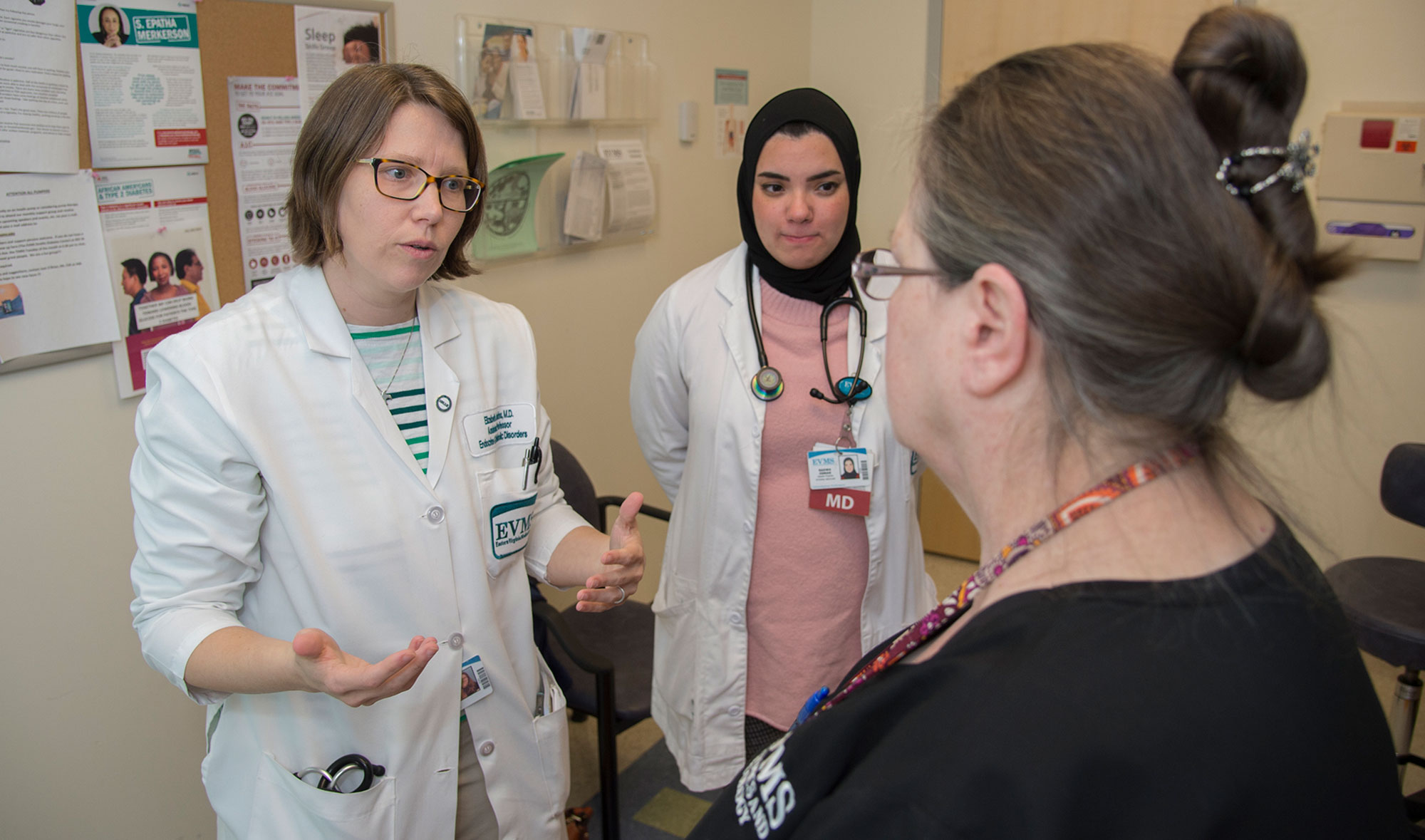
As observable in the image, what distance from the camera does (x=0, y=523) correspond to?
1.59 meters

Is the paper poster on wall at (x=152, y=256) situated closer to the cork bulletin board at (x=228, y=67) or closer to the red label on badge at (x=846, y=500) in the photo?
the cork bulletin board at (x=228, y=67)

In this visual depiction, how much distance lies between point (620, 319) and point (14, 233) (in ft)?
5.82

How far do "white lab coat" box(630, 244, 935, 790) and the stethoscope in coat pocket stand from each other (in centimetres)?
79

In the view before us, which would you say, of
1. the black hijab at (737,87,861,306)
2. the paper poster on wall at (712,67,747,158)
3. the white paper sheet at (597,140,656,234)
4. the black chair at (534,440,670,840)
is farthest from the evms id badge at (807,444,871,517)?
the paper poster on wall at (712,67,747,158)

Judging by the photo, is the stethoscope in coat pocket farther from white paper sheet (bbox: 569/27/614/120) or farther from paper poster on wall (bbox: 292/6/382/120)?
white paper sheet (bbox: 569/27/614/120)

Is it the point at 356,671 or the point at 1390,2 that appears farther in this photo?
the point at 1390,2

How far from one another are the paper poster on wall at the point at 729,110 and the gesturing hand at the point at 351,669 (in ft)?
8.58

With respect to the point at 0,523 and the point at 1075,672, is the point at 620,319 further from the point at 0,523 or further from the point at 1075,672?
the point at 1075,672

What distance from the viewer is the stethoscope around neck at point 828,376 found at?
183 cm

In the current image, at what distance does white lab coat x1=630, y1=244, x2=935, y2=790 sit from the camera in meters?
1.86

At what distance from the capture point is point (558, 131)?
2.70 metres

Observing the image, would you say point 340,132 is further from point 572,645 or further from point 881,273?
point 572,645

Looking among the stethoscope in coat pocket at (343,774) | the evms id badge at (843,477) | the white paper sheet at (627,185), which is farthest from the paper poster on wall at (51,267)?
the white paper sheet at (627,185)

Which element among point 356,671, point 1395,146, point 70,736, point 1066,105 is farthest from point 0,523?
point 1395,146
